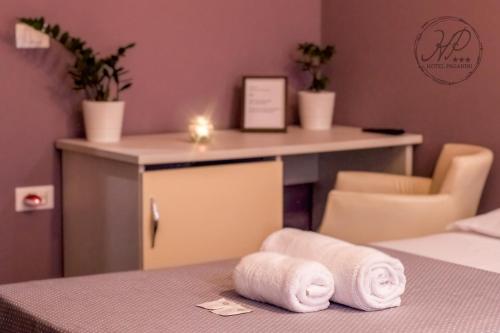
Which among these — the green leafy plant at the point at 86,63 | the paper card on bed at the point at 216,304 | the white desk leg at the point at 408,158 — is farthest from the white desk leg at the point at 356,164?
the paper card on bed at the point at 216,304

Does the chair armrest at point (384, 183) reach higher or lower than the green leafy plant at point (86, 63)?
lower

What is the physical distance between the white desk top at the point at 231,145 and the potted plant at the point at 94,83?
0.20 feet

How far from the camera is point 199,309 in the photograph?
6.91ft

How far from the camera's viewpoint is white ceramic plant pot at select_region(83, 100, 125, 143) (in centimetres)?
346

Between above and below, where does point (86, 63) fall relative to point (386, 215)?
above

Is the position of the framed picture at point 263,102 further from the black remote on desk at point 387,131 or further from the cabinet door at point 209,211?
the cabinet door at point 209,211

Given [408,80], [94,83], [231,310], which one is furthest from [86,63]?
[231,310]

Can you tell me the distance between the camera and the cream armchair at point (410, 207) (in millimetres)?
3332

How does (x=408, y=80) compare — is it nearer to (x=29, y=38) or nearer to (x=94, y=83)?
(x=94, y=83)

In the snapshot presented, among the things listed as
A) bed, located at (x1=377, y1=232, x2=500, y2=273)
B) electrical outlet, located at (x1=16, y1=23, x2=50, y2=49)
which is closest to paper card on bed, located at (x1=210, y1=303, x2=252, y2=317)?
bed, located at (x1=377, y1=232, x2=500, y2=273)

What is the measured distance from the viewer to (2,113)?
3506mm

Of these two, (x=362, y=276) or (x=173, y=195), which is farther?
(x=173, y=195)

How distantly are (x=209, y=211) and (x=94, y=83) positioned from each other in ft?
2.12

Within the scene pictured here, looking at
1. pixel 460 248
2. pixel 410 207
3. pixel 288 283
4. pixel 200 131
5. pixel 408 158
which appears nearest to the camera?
pixel 288 283
